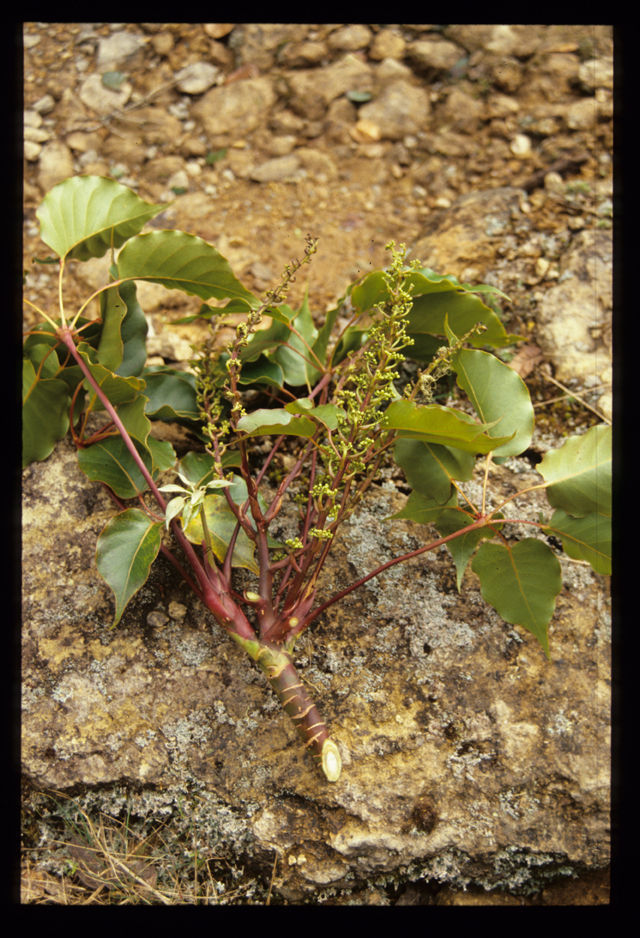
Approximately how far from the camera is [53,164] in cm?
229

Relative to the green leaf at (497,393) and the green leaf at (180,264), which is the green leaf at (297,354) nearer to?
the green leaf at (180,264)

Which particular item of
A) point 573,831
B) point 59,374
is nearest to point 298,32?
point 59,374

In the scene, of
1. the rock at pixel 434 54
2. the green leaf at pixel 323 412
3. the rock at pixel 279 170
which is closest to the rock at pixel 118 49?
the rock at pixel 279 170

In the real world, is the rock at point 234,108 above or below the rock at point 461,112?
above

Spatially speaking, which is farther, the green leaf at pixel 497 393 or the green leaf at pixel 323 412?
the green leaf at pixel 497 393

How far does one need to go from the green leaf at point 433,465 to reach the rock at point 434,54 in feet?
6.05

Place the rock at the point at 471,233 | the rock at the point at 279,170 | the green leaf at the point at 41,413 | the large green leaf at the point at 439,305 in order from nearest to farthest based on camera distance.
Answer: the large green leaf at the point at 439,305, the green leaf at the point at 41,413, the rock at the point at 471,233, the rock at the point at 279,170

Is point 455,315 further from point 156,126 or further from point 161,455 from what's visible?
point 156,126

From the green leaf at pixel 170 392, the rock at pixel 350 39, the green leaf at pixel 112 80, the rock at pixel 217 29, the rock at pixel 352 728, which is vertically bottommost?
the rock at pixel 352 728

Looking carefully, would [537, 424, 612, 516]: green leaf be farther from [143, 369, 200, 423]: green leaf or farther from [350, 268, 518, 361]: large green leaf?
[143, 369, 200, 423]: green leaf

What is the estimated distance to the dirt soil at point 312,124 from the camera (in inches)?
Result: 87.1

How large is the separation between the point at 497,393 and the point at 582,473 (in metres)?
0.22

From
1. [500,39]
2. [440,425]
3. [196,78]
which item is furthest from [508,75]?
[440,425]

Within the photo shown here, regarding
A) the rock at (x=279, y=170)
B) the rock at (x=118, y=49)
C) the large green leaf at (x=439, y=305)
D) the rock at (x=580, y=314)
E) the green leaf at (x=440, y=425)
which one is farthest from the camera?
the rock at (x=118, y=49)
